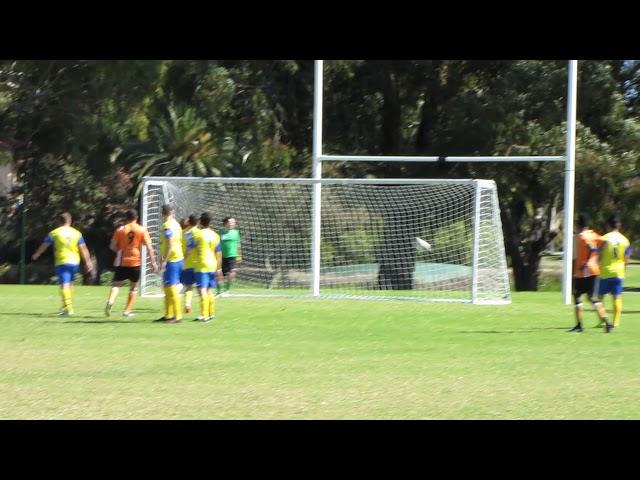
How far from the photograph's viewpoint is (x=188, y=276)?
19359 millimetres

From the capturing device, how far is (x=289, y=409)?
10.1 m

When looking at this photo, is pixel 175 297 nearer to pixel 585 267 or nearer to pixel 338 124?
pixel 585 267

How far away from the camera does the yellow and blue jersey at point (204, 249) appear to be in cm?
1841

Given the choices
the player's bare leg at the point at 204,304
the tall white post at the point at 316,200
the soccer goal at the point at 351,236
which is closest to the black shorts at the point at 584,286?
the player's bare leg at the point at 204,304

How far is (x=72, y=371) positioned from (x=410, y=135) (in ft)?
108

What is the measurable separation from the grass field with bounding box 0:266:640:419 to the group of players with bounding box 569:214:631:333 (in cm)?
57

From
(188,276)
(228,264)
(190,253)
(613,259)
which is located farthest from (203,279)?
(613,259)

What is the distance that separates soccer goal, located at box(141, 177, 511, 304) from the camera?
26.0 m

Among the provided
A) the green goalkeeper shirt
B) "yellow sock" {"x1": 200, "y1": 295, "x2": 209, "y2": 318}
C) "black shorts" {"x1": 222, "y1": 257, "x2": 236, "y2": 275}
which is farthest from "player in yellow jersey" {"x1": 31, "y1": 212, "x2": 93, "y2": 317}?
"black shorts" {"x1": 222, "y1": 257, "x2": 236, "y2": 275}

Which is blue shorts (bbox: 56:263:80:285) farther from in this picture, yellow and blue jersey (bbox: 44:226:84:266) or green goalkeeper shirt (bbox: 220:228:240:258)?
green goalkeeper shirt (bbox: 220:228:240:258)

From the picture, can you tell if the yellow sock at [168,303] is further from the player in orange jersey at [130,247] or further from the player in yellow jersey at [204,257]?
the player in orange jersey at [130,247]

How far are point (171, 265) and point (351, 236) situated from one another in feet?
38.5
